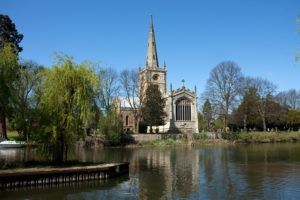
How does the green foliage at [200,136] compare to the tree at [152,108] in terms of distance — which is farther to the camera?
the tree at [152,108]

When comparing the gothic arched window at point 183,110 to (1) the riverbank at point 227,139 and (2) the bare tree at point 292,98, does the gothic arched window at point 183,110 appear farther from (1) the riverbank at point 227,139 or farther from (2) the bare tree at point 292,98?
(2) the bare tree at point 292,98

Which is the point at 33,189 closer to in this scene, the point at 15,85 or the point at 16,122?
the point at 16,122

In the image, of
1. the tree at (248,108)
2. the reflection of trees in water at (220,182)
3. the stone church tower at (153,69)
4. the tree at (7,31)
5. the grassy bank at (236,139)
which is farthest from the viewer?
the stone church tower at (153,69)

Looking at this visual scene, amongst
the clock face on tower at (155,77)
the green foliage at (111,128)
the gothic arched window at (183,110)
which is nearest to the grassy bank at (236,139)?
the green foliage at (111,128)

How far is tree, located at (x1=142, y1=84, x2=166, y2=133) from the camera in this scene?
6366 centimetres

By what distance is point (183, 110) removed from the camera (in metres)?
78.6

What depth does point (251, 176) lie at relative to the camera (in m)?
20.4

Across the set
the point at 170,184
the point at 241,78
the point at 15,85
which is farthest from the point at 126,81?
the point at 170,184

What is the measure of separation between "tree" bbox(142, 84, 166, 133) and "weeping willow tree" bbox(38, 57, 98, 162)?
4143 cm

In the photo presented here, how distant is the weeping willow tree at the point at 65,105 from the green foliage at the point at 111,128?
29.1 m

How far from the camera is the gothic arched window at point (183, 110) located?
77812 millimetres

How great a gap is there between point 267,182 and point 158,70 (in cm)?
6867

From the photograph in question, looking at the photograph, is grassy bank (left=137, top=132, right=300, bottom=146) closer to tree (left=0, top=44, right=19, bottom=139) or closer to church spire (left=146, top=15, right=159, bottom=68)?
church spire (left=146, top=15, right=159, bottom=68)

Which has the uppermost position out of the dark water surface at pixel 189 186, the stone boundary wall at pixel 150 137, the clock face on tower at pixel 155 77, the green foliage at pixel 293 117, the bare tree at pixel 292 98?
the clock face on tower at pixel 155 77
